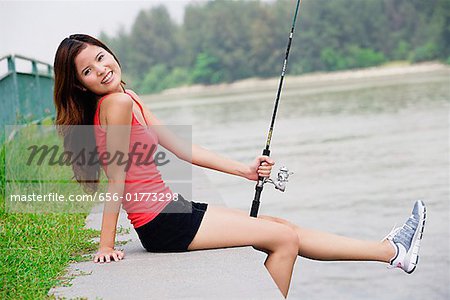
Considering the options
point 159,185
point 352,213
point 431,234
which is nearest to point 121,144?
point 159,185

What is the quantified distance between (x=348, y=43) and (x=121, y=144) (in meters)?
68.0

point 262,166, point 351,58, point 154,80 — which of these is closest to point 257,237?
point 262,166

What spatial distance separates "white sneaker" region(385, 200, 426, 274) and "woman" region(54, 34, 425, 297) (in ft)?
0.39

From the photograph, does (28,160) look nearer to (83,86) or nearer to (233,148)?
(83,86)

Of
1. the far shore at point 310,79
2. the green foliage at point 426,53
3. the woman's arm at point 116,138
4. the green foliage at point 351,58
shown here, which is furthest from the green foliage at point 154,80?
the woman's arm at point 116,138

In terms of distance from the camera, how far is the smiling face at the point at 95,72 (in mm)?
3416

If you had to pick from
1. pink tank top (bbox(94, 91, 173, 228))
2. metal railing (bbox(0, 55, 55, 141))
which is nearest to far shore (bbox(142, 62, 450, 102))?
metal railing (bbox(0, 55, 55, 141))

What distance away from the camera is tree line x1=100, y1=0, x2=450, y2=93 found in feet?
220

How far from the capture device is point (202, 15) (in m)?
79.6

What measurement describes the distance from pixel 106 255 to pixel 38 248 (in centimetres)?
51

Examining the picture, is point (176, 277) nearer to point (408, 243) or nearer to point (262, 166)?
point (262, 166)

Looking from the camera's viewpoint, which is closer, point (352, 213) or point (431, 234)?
point (431, 234)

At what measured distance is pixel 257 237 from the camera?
3432 mm

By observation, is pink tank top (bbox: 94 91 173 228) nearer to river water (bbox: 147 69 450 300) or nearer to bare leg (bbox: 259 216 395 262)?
bare leg (bbox: 259 216 395 262)
